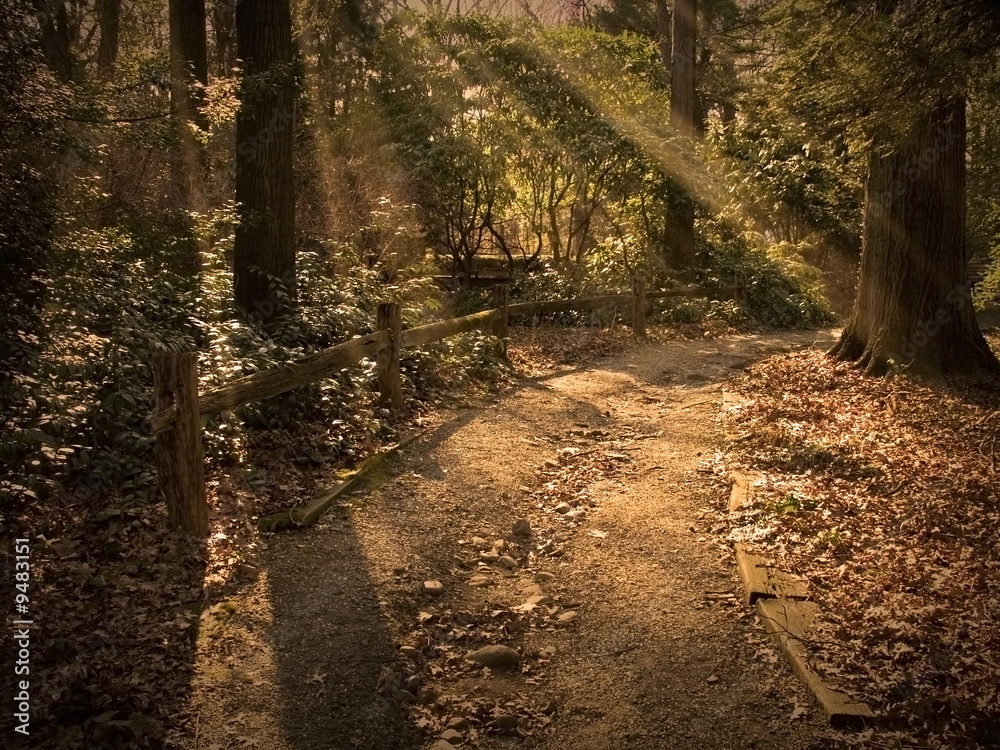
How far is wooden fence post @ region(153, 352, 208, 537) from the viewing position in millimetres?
5461

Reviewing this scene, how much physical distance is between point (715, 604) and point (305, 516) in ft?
10.4

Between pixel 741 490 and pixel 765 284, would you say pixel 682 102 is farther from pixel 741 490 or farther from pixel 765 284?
pixel 741 490

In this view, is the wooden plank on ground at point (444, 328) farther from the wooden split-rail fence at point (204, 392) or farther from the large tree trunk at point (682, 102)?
the large tree trunk at point (682, 102)

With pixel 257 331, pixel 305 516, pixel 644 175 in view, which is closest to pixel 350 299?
pixel 257 331

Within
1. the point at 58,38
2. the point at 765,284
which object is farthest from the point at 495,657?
the point at 765,284

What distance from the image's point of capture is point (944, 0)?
5.88 m

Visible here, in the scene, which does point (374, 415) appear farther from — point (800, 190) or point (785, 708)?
point (800, 190)

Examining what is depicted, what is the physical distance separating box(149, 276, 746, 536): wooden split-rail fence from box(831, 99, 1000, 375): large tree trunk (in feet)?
18.3

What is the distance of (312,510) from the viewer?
6461mm

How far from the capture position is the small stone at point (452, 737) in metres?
4.00

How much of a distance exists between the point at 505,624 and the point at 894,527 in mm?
3007

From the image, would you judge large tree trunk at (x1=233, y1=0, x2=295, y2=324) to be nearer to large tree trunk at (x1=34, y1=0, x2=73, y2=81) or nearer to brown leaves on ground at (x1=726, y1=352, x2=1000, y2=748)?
large tree trunk at (x1=34, y1=0, x2=73, y2=81)

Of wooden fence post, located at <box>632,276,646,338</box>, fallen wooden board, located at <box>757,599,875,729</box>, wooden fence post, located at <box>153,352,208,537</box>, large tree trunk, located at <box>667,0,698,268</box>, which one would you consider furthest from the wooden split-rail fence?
large tree trunk, located at <box>667,0,698,268</box>

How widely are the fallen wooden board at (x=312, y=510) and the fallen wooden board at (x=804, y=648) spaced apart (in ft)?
11.3
